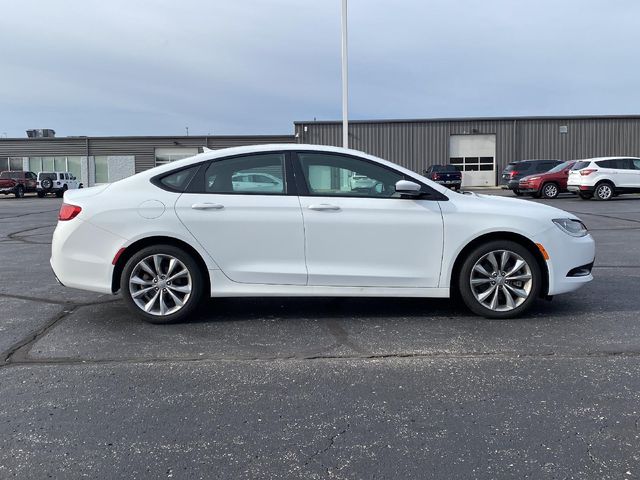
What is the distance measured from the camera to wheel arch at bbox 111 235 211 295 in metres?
5.17

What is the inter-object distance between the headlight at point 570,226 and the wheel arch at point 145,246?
3208 mm


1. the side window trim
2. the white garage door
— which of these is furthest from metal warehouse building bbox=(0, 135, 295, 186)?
the side window trim

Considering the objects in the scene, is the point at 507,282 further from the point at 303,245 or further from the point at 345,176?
the point at 303,245

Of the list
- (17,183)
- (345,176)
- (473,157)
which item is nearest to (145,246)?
(345,176)

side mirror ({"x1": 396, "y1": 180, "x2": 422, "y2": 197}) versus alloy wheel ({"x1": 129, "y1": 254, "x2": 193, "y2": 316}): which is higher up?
side mirror ({"x1": 396, "y1": 180, "x2": 422, "y2": 197})

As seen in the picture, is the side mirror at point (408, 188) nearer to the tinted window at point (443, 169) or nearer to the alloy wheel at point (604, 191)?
the alloy wheel at point (604, 191)

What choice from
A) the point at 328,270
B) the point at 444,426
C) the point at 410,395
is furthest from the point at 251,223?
the point at 444,426

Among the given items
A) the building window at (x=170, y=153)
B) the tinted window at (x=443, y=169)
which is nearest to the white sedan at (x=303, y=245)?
the tinted window at (x=443, y=169)

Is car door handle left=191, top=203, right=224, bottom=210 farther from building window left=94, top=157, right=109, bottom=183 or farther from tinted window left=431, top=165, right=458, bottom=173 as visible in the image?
building window left=94, top=157, right=109, bottom=183

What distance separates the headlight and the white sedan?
0.04m

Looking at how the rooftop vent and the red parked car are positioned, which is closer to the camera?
the red parked car

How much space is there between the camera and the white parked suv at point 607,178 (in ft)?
72.1

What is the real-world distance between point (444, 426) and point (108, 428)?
6.07 ft

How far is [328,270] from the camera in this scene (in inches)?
203
